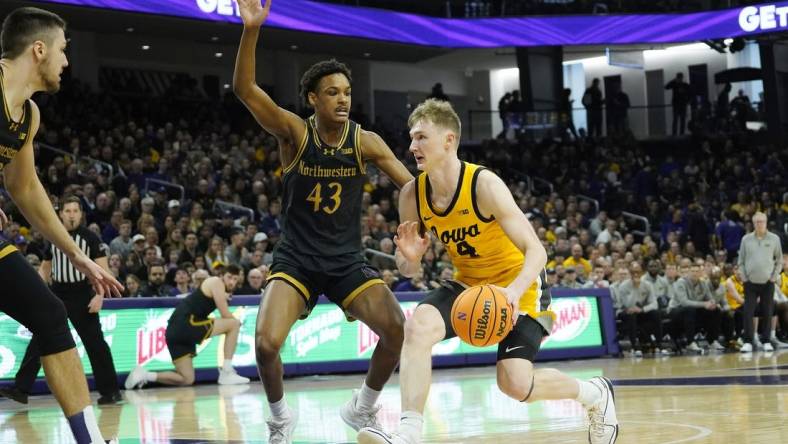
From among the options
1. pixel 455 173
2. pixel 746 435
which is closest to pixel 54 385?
pixel 455 173

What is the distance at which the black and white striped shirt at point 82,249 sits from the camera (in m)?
10.9

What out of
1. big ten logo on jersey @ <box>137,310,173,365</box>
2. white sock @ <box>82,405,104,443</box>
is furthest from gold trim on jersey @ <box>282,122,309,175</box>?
big ten logo on jersey @ <box>137,310,173,365</box>

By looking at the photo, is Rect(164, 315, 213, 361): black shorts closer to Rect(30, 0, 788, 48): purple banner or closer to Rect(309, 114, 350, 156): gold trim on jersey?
Rect(309, 114, 350, 156): gold trim on jersey

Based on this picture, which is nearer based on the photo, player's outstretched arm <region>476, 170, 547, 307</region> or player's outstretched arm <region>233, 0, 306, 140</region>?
player's outstretched arm <region>476, 170, 547, 307</region>

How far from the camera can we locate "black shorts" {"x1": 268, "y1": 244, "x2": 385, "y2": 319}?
21.3 ft

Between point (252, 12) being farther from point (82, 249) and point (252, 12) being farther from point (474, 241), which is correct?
point (82, 249)

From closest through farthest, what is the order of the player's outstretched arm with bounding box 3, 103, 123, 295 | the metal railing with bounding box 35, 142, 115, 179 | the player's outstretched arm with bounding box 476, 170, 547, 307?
1. the player's outstretched arm with bounding box 3, 103, 123, 295
2. the player's outstretched arm with bounding box 476, 170, 547, 307
3. the metal railing with bounding box 35, 142, 115, 179

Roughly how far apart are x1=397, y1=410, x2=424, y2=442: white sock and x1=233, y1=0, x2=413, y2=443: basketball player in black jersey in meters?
1.21

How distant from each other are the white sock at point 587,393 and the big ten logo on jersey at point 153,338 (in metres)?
8.28

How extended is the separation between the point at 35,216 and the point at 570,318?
41.9ft

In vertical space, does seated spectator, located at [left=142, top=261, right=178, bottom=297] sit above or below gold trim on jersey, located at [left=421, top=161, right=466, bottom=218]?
below

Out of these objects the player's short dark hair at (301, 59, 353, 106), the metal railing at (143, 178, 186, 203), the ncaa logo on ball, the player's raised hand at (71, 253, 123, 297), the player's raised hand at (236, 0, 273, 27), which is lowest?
the ncaa logo on ball

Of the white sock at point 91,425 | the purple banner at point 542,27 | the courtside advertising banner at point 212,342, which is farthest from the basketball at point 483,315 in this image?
the purple banner at point 542,27

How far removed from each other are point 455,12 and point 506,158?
158 inches
